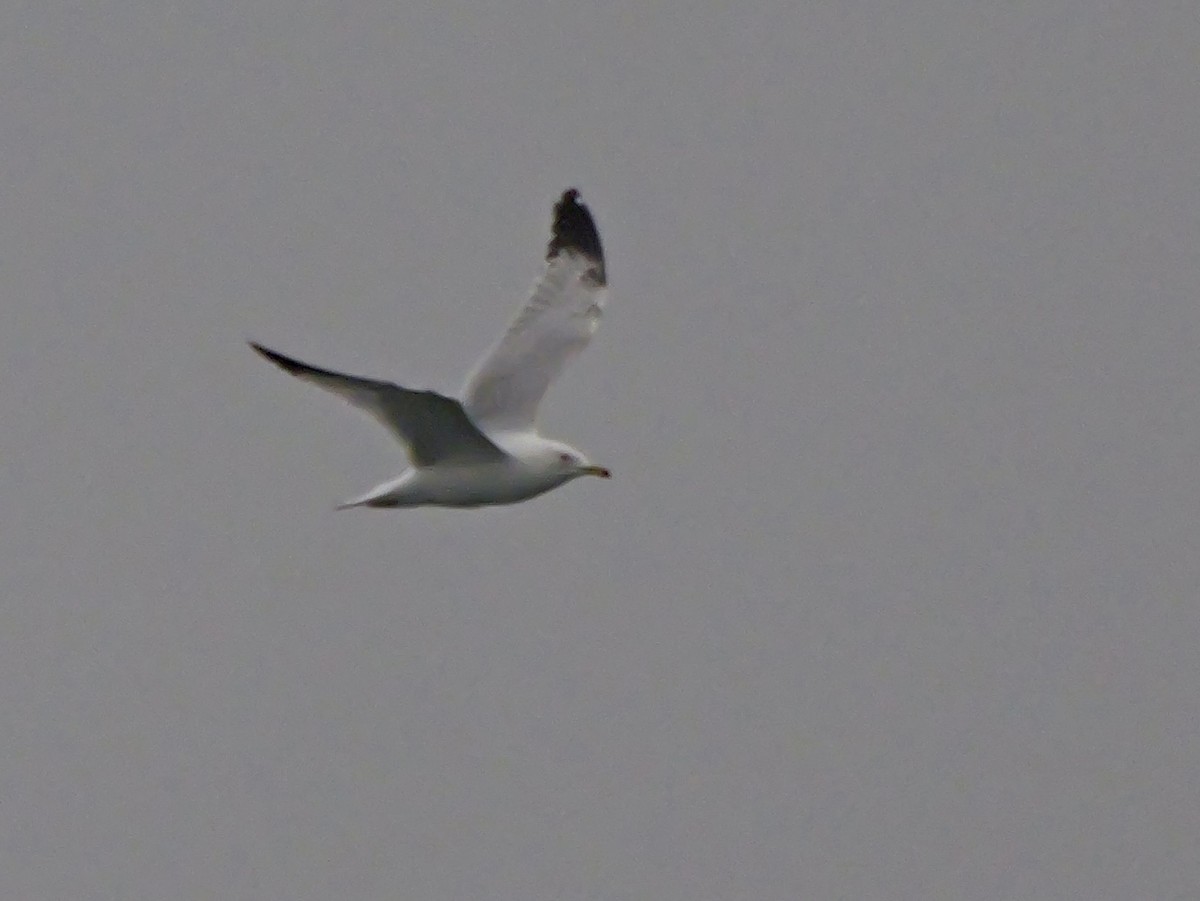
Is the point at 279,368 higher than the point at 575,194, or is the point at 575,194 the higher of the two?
the point at 575,194

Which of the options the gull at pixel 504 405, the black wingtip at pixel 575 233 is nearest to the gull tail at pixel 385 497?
the gull at pixel 504 405

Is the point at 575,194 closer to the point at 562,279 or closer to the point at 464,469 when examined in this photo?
the point at 562,279

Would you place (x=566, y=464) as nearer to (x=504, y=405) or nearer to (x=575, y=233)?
(x=504, y=405)

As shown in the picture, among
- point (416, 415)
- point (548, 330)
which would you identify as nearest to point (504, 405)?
point (548, 330)

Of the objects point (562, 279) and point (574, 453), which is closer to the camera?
point (574, 453)

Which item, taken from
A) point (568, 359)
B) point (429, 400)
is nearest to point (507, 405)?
point (568, 359)

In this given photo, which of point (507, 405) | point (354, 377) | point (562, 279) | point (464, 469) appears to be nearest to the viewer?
point (354, 377)
